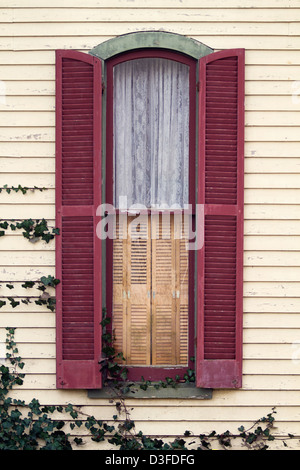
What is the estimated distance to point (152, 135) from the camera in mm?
4359

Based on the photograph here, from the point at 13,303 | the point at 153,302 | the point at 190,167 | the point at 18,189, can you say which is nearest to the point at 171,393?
the point at 153,302

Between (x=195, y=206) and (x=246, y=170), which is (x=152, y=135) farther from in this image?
(x=246, y=170)

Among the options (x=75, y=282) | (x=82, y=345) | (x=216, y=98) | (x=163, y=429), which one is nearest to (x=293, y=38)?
(x=216, y=98)

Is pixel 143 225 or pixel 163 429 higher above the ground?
pixel 143 225

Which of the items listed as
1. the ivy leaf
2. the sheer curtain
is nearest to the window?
the sheer curtain

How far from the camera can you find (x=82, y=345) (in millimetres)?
4168

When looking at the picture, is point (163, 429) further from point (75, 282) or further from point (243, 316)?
point (75, 282)

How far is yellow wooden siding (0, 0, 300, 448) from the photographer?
4230 mm

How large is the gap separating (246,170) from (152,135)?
86 cm

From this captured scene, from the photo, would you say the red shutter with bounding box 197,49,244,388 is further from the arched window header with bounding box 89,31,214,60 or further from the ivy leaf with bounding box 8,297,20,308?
the ivy leaf with bounding box 8,297,20,308

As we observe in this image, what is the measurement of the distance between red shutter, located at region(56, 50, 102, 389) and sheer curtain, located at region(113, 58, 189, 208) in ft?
0.86

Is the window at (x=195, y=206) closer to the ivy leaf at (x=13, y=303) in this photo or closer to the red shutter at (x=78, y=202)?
the red shutter at (x=78, y=202)

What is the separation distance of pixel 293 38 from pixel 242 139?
3.22 ft
